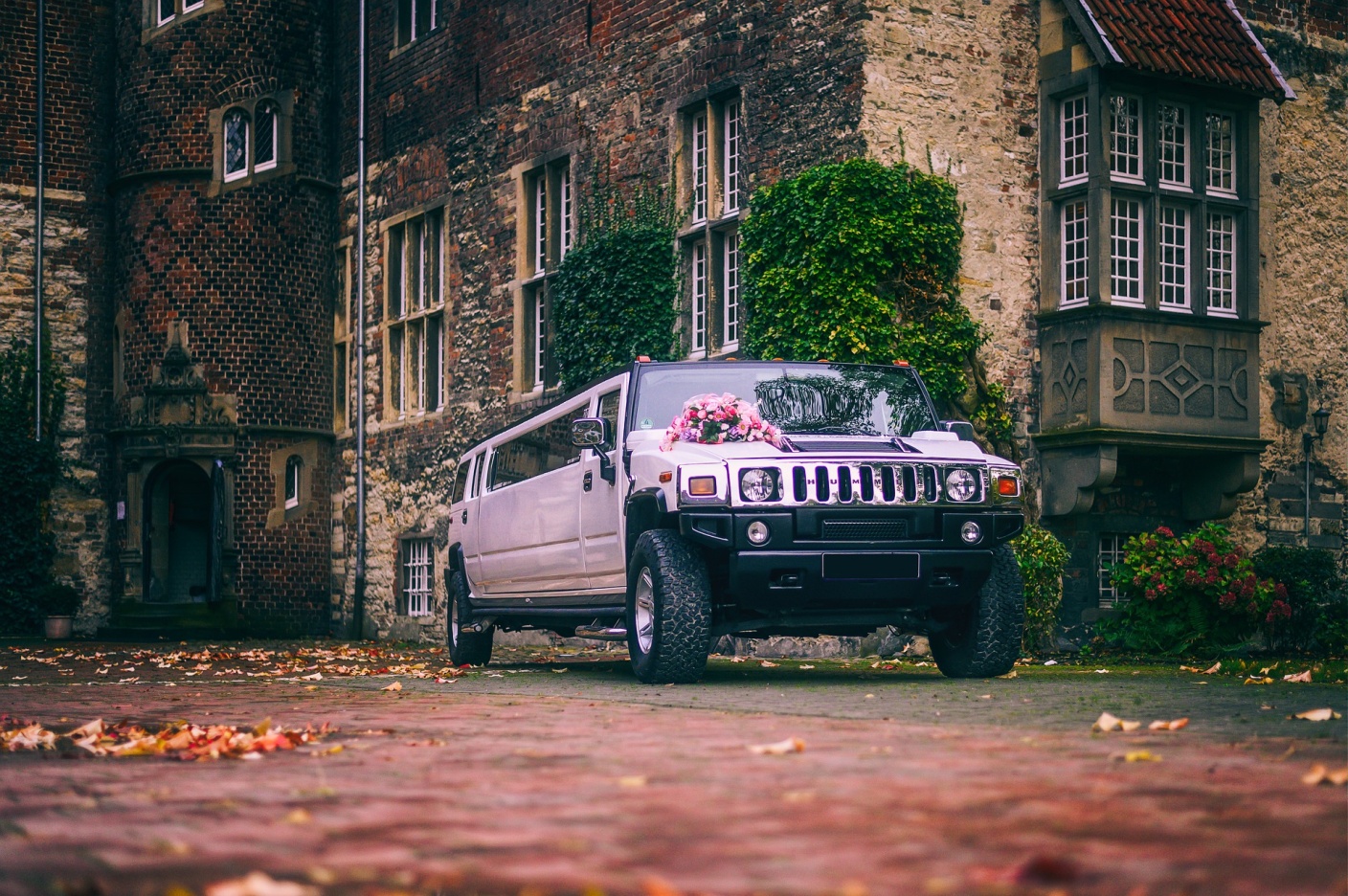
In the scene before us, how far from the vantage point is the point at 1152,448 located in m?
15.8

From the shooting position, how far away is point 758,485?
32.9 feet

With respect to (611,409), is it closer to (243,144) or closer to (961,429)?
(961,429)

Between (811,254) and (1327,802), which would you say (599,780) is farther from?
(811,254)

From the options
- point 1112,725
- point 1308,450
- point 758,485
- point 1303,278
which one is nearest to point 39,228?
point 1303,278

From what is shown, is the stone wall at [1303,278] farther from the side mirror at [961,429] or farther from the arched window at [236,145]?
the arched window at [236,145]

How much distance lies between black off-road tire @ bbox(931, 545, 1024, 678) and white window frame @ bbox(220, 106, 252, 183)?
17980 millimetres

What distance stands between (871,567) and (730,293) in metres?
8.12

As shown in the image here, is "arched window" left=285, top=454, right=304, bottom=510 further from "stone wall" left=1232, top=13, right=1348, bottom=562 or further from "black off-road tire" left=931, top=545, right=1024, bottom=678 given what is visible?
"black off-road tire" left=931, top=545, right=1024, bottom=678

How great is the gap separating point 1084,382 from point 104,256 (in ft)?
59.1

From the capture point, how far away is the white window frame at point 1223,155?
1683 cm

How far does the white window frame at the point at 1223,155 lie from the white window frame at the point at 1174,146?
0.37 meters

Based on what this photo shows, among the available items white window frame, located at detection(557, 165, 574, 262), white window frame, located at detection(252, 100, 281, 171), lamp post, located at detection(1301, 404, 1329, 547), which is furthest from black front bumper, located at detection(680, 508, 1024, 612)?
white window frame, located at detection(252, 100, 281, 171)

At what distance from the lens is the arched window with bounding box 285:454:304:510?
26047 millimetres

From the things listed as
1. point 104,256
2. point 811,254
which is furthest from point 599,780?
point 104,256
